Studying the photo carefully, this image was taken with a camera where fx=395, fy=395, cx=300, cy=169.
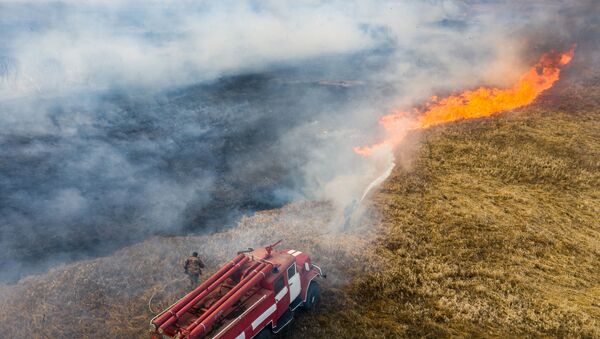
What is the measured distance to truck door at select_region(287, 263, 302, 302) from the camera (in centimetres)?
1184

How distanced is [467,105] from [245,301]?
83.7 ft

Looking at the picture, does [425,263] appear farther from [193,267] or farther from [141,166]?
[141,166]

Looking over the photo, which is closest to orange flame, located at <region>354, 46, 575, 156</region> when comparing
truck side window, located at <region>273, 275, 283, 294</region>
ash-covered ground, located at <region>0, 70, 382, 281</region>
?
ash-covered ground, located at <region>0, 70, 382, 281</region>

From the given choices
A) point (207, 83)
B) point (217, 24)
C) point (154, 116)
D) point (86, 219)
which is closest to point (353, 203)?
point (86, 219)

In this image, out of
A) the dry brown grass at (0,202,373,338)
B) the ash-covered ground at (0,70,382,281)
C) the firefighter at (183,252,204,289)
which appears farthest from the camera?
the ash-covered ground at (0,70,382,281)

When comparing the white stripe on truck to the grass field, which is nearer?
the white stripe on truck

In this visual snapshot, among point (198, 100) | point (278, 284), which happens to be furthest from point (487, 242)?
point (198, 100)

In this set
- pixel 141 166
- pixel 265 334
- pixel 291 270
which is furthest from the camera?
pixel 141 166

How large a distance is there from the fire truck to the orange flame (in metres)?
13.8

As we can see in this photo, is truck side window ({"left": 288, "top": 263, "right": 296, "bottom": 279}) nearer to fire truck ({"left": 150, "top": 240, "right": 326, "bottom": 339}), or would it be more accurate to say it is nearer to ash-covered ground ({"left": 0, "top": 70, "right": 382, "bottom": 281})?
fire truck ({"left": 150, "top": 240, "right": 326, "bottom": 339})

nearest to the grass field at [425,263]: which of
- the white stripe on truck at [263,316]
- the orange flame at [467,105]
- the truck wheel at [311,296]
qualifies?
the truck wheel at [311,296]

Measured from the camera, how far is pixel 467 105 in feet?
98.7

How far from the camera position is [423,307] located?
13.5 m

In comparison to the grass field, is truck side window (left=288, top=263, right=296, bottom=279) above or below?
above
